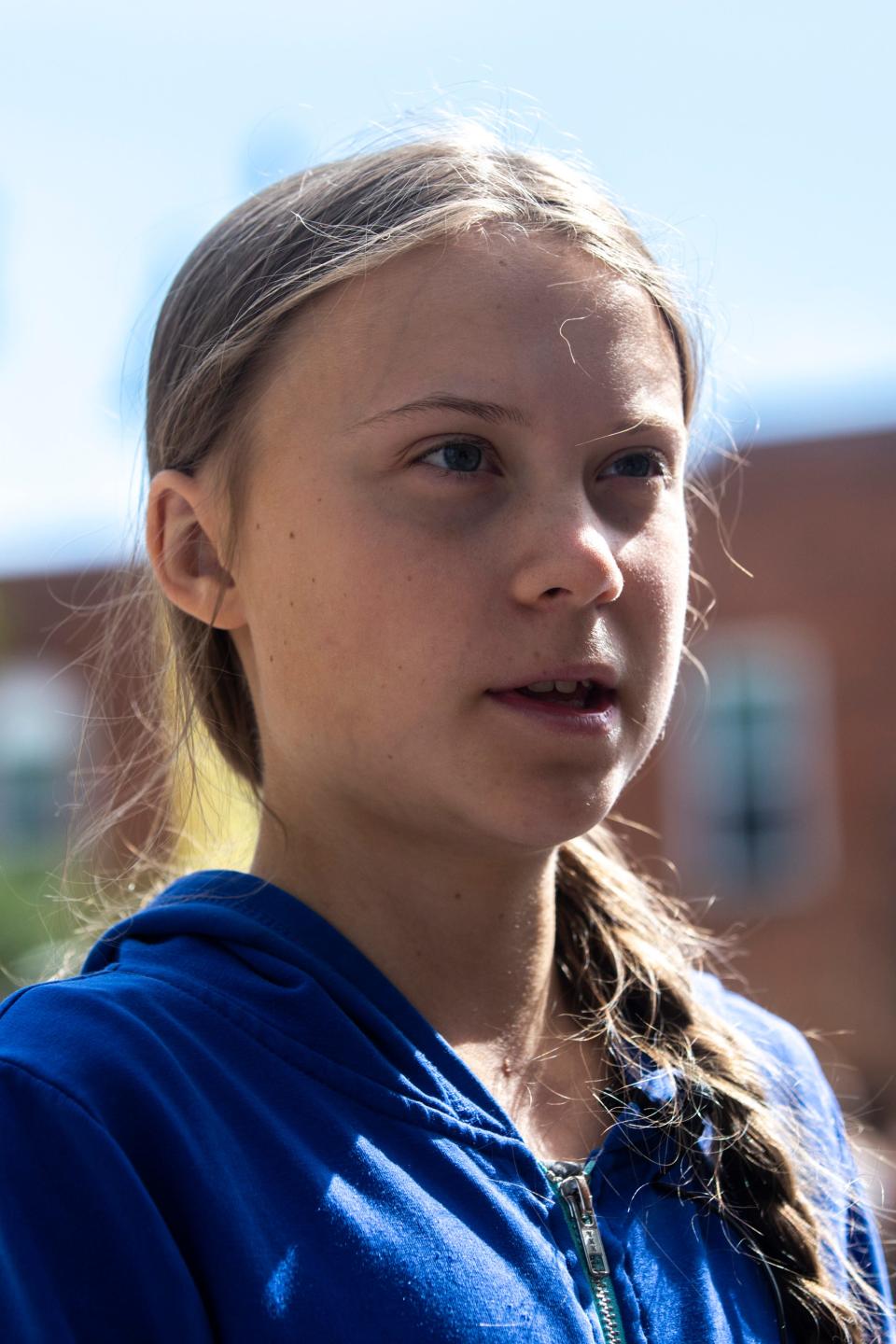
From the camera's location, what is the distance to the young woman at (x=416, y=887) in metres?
1.26

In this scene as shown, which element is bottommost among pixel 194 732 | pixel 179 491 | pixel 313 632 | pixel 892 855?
pixel 892 855

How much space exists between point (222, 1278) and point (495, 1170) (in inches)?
11.9

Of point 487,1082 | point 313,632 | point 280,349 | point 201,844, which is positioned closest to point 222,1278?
point 487,1082

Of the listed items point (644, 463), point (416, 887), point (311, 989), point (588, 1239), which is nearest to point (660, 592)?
point (644, 463)

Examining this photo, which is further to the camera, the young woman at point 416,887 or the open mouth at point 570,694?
the open mouth at point 570,694

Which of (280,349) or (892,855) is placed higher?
(280,349)

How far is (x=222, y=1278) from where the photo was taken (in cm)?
123

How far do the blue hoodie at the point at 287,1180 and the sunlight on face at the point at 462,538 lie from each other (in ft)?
0.73

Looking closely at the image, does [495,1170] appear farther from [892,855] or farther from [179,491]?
[892,855]

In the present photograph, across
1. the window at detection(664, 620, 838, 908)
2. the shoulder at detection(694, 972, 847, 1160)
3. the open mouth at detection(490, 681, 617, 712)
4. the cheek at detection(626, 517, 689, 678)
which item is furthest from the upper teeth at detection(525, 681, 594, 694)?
the window at detection(664, 620, 838, 908)

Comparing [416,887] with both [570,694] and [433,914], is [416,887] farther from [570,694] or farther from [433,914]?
[570,694]

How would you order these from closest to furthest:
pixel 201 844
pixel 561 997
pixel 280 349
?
pixel 280 349, pixel 561 997, pixel 201 844

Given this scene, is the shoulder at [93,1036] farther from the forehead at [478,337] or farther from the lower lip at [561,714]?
the forehead at [478,337]

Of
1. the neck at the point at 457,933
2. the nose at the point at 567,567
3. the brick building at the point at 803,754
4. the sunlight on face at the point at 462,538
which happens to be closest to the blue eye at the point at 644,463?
the sunlight on face at the point at 462,538
